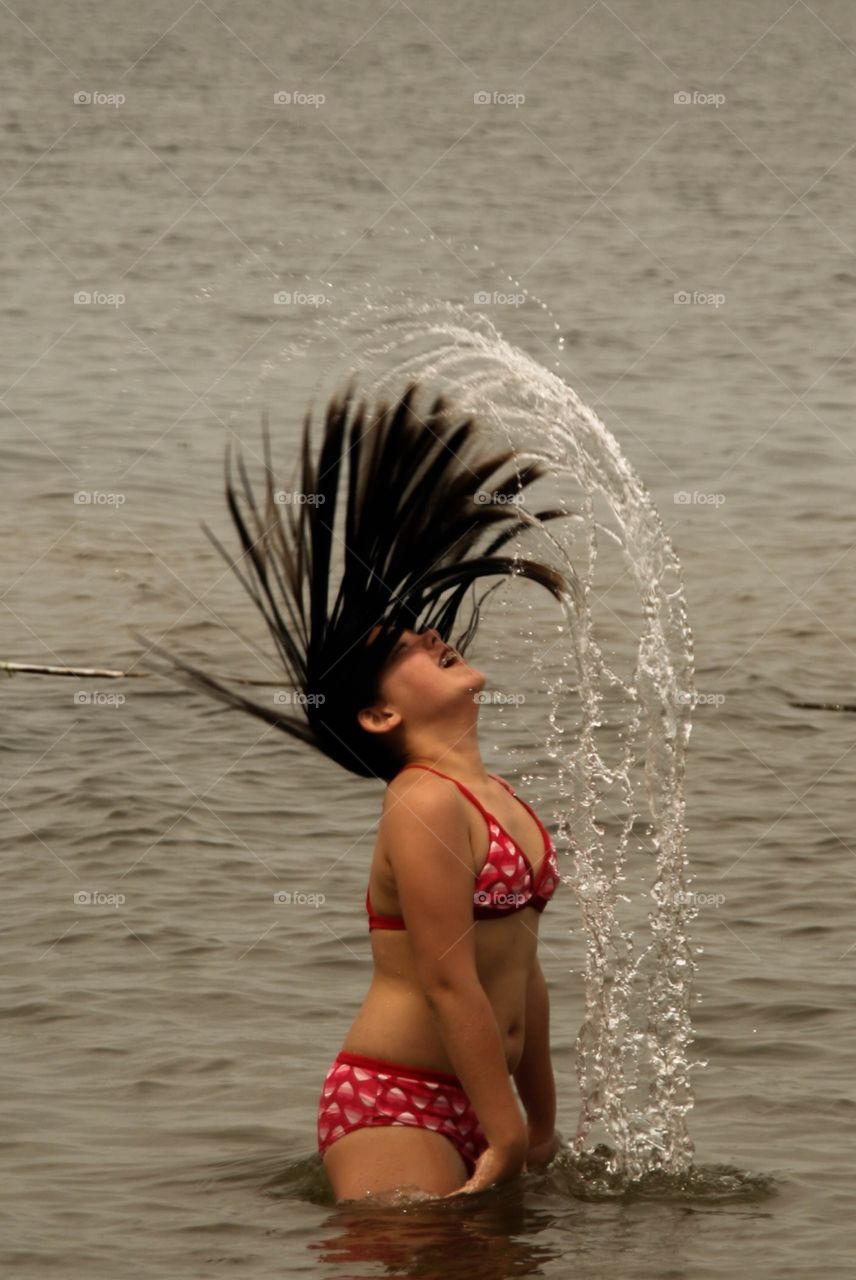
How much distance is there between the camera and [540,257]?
23781 mm

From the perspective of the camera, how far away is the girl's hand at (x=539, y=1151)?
4.97m

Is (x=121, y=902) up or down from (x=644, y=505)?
down

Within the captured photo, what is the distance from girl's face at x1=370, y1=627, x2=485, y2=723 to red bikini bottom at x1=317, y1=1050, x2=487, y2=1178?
2.54 ft

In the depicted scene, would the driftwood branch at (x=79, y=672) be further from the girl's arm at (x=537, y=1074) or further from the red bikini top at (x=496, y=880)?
the red bikini top at (x=496, y=880)

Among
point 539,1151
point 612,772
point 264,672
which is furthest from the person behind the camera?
point 264,672

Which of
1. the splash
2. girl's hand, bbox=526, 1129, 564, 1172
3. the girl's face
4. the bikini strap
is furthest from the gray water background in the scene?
the girl's face

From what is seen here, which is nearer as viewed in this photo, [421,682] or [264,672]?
[421,682]

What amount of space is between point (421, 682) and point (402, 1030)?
0.77m

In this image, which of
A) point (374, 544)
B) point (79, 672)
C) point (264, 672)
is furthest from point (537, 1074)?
point (264, 672)

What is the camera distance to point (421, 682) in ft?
15.0

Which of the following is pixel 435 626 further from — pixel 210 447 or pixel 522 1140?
pixel 210 447

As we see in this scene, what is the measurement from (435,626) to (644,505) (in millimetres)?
941

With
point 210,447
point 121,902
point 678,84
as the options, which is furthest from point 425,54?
point 121,902

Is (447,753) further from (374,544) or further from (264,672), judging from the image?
(264,672)
